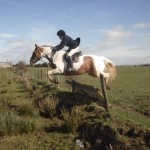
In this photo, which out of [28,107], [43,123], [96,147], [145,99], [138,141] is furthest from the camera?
[145,99]

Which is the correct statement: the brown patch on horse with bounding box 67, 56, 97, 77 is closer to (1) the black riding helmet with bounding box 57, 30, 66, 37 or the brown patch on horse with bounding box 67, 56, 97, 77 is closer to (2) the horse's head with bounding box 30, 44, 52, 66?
(2) the horse's head with bounding box 30, 44, 52, 66

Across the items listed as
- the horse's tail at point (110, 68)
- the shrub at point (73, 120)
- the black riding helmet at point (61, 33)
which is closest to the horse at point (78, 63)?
the horse's tail at point (110, 68)

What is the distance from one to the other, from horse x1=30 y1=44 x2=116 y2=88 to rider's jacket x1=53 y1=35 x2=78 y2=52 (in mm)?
292

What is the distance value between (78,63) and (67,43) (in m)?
0.94

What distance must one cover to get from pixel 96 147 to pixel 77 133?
4.31 ft

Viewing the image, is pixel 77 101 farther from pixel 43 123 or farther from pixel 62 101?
pixel 43 123

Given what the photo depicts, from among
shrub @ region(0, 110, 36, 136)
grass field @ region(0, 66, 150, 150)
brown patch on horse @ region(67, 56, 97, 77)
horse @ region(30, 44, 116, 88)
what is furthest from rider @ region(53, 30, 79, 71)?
shrub @ region(0, 110, 36, 136)

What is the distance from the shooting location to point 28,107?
14.3 meters

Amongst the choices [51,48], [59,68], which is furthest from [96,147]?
[51,48]

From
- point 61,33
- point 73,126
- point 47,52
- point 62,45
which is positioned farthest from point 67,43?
point 73,126

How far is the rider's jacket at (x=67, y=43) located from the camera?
13643 mm

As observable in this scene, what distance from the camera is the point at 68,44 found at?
14.0 meters

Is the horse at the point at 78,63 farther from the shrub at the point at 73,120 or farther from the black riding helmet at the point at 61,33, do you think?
the shrub at the point at 73,120

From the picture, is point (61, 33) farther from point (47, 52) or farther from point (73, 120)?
point (73, 120)
